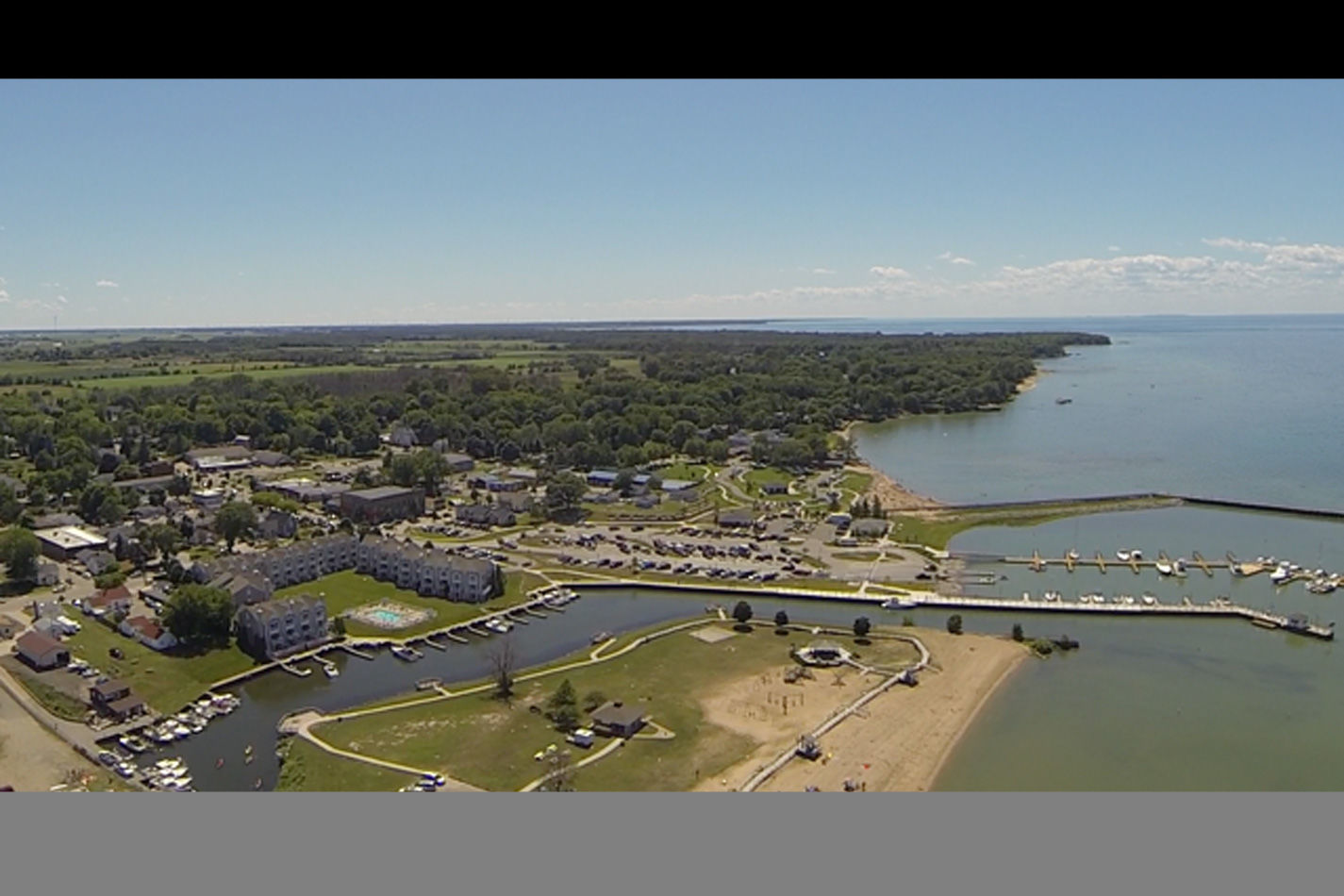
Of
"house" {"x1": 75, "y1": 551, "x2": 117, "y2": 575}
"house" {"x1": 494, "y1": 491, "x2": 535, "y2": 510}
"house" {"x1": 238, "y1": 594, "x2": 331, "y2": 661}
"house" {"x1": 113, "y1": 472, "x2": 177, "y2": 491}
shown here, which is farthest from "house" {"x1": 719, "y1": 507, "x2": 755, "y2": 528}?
"house" {"x1": 113, "y1": 472, "x2": 177, "y2": 491}

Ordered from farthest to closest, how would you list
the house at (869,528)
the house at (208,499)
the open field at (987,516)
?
1. the house at (208,499)
2. the open field at (987,516)
3. the house at (869,528)

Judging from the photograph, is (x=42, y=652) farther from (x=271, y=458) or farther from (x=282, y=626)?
(x=271, y=458)

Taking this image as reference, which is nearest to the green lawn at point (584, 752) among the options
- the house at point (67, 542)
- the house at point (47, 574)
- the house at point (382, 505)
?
the house at point (47, 574)

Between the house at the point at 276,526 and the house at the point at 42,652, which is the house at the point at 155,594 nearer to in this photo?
the house at the point at 42,652

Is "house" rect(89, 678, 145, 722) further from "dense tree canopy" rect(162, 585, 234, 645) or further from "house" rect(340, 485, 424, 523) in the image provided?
"house" rect(340, 485, 424, 523)

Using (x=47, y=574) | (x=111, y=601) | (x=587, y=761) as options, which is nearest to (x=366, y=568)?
(x=111, y=601)
